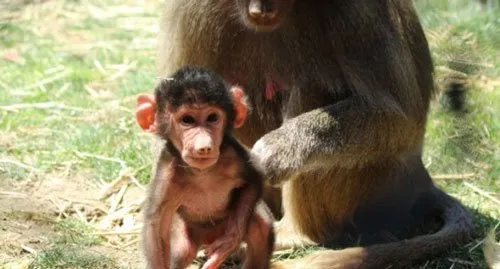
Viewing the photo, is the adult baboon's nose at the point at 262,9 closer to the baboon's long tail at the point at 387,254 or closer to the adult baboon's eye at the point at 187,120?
the adult baboon's eye at the point at 187,120

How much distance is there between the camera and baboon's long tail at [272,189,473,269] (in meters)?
4.28

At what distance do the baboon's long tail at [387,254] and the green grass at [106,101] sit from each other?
0.23ft

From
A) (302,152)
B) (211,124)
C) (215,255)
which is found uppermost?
(211,124)

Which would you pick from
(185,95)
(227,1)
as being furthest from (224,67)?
(185,95)

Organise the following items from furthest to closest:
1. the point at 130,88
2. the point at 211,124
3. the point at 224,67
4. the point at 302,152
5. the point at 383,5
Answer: the point at 130,88
the point at 224,67
the point at 383,5
the point at 302,152
the point at 211,124

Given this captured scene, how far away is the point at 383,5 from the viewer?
4.58 m

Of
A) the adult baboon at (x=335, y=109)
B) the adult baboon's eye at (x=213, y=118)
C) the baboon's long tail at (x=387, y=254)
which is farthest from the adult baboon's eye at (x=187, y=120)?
the baboon's long tail at (x=387, y=254)

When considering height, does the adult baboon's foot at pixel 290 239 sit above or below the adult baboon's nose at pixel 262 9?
below

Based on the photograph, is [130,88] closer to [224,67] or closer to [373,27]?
[224,67]

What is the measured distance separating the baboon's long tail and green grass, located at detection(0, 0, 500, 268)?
0.23 feet

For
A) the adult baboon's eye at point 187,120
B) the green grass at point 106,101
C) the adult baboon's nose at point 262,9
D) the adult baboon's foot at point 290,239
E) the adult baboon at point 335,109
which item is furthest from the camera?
the adult baboon's foot at point 290,239

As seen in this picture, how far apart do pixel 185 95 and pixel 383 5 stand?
58.7 inches

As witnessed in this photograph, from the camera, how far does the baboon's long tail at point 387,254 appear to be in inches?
168

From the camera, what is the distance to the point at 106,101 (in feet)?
24.1
